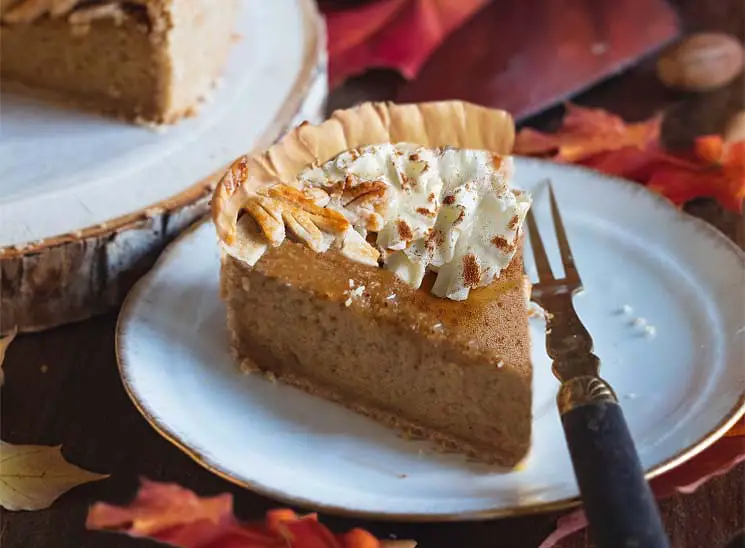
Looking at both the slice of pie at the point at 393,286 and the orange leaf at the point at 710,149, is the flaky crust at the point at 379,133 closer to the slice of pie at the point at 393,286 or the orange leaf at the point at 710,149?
the slice of pie at the point at 393,286

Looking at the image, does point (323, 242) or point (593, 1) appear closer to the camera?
point (323, 242)

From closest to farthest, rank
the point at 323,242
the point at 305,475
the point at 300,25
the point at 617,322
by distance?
1. the point at 305,475
2. the point at 323,242
3. the point at 617,322
4. the point at 300,25

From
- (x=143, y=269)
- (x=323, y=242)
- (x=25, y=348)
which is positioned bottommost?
(x=25, y=348)

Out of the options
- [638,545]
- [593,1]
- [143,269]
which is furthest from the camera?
[593,1]

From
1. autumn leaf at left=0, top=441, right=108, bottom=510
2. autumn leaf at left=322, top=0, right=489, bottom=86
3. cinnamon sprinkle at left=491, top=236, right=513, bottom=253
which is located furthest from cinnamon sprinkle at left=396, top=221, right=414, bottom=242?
autumn leaf at left=322, top=0, right=489, bottom=86

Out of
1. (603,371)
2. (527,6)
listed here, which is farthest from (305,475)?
(527,6)

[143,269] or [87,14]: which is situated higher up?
[87,14]

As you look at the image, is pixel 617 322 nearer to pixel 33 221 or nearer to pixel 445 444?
pixel 445 444
